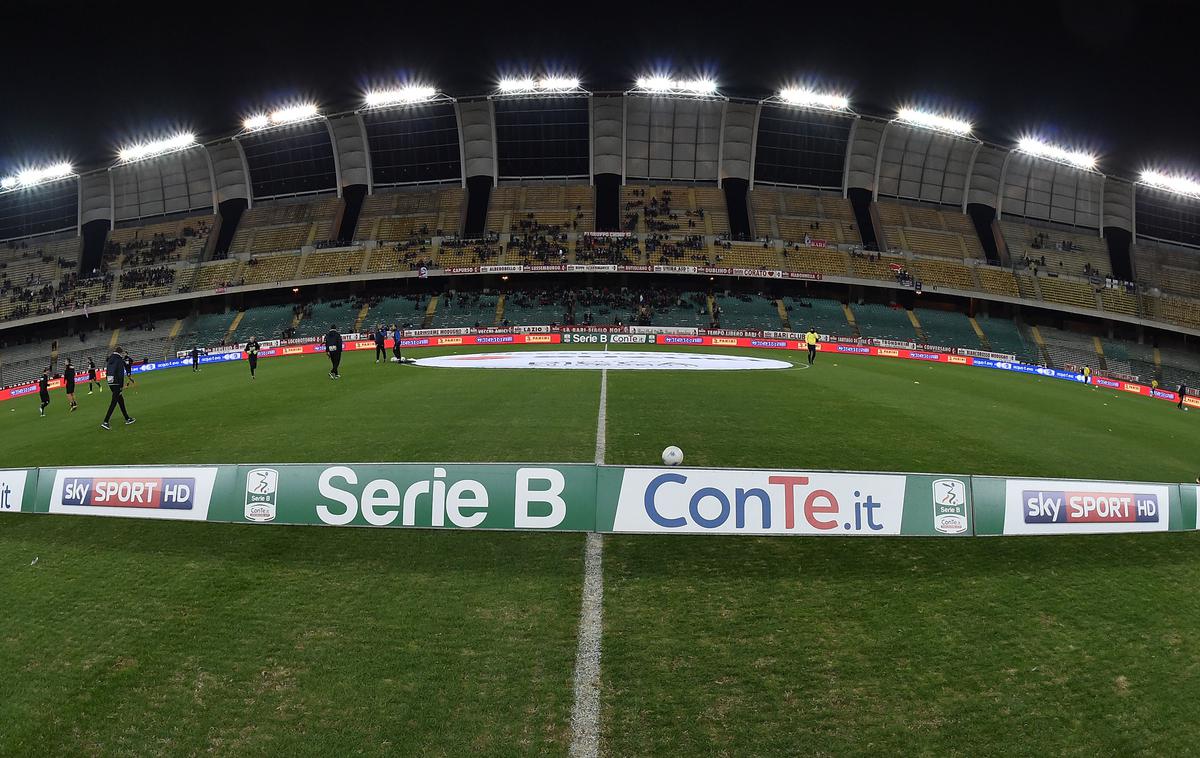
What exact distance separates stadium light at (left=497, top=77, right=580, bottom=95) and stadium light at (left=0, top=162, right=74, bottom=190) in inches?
1488

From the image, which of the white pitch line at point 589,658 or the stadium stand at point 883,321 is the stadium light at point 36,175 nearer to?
the white pitch line at point 589,658

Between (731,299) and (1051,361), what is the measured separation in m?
26.1

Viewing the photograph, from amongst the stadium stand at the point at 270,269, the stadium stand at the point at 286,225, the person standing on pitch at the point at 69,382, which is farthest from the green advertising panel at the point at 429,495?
the stadium stand at the point at 286,225

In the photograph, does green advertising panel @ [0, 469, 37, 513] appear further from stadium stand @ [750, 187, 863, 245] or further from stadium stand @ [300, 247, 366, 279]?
stadium stand @ [750, 187, 863, 245]

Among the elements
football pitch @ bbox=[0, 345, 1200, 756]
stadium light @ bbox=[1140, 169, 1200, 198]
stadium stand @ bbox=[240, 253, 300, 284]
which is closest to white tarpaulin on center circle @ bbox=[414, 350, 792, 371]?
football pitch @ bbox=[0, 345, 1200, 756]

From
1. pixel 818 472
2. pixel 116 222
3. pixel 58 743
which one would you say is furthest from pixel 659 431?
pixel 116 222

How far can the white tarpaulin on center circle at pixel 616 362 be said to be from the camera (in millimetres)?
25722

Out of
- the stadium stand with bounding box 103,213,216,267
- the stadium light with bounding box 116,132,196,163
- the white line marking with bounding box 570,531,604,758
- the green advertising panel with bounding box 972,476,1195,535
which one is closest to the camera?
the white line marking with bounding box 570,531,604,758

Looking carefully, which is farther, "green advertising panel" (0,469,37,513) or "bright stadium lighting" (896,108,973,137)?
"bright stadium lighting" (896,108,973,137)

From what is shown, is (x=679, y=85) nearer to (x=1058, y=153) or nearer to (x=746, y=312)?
(x=746, y=312)

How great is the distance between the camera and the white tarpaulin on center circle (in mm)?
25722

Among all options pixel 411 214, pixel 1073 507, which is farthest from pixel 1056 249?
pixel 1073 507

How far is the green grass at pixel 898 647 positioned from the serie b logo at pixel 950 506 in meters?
0.24

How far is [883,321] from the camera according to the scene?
52469 millimetres
